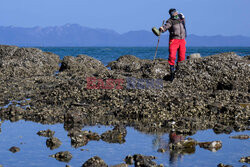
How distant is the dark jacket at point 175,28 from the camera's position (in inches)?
643

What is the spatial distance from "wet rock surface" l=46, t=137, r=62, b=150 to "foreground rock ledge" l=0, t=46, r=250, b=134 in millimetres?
1709

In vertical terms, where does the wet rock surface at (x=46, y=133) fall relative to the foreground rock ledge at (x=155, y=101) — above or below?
below

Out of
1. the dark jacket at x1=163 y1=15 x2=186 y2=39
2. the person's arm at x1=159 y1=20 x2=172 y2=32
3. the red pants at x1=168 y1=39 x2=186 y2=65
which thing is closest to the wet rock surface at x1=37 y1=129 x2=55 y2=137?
the red pants at x1=168 y1=39 x2=186 y2=65

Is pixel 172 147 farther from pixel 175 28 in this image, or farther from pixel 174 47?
pixel 175 28

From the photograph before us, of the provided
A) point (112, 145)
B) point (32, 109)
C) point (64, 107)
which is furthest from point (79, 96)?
point (112, 145)

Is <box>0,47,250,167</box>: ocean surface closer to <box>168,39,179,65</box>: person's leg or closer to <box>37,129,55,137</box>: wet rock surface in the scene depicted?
<box>37,129,55,137</box>: wet rock surface

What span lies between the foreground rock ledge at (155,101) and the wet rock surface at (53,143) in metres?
1.71

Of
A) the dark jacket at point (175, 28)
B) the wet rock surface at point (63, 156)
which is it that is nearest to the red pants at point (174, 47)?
the dark jacket at point (175, 28)

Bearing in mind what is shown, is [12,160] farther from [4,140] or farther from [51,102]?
[51,102]

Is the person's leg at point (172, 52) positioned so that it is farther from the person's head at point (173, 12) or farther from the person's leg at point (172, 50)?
the person's head at point (173, 12)

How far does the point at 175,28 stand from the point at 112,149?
9861 mm

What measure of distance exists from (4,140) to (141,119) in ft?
13.0

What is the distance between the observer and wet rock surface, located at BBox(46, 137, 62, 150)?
25.3ft

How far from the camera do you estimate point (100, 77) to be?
14.5m
